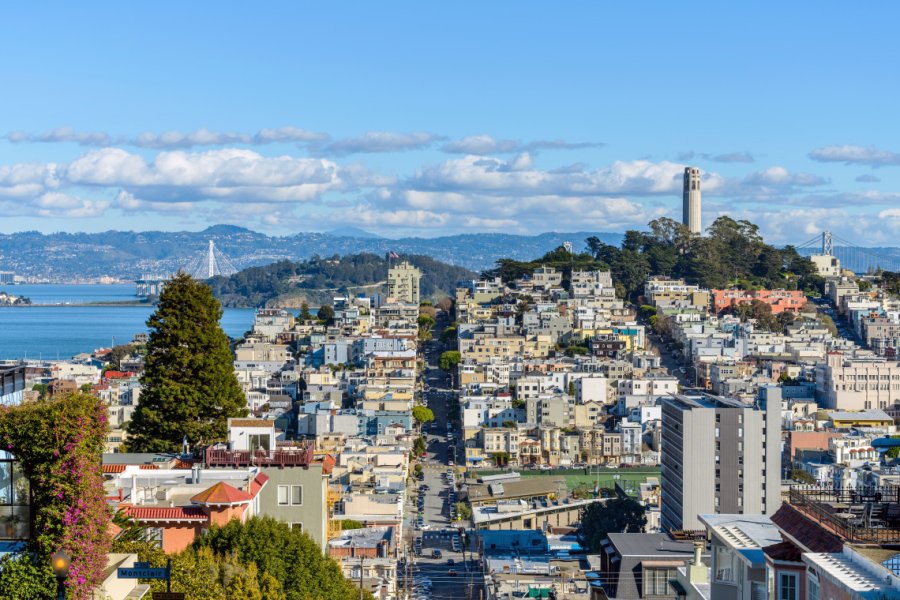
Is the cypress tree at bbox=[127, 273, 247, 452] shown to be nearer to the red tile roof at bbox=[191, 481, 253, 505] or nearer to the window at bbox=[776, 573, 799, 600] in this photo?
the red tile roof at bbox=[191, 481, 253, 505]

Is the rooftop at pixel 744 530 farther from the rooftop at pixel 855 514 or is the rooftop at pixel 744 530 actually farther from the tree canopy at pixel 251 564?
the tree canopy at pixel 251 564

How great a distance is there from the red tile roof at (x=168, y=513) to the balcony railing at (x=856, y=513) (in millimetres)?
3591

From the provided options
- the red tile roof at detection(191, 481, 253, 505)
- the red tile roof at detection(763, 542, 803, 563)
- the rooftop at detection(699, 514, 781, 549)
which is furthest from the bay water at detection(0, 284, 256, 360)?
the red tile roof at detection(763, 542, 803, 563)

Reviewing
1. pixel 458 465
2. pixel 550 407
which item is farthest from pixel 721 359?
pixel 458 465

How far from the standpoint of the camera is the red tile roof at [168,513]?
8133mm

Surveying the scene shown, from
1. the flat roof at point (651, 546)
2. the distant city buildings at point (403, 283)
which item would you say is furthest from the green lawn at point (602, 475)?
the distant city buildings at point (403, 283)

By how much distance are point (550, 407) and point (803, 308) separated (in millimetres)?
22337

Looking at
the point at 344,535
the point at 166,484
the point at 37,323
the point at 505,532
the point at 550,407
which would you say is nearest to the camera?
the point at 166,484

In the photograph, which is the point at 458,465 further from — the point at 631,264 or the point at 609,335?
the point at 631,264

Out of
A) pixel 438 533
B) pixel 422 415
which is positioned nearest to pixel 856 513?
pixel 438 533

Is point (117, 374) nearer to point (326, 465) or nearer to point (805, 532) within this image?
point (326, 465)

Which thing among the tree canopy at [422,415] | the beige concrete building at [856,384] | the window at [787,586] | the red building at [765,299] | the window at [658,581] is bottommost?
the tree canopy at [422,415]

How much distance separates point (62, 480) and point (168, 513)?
219 cm

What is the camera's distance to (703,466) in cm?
2838
